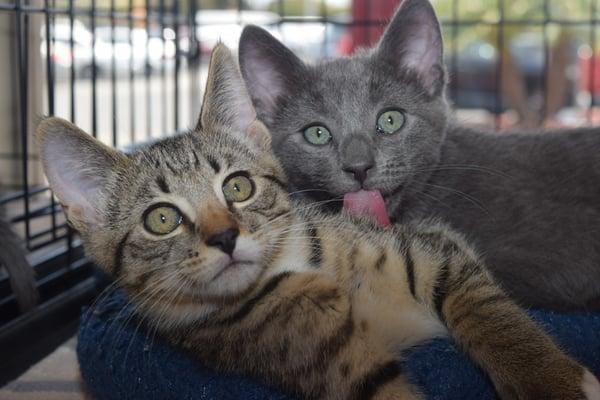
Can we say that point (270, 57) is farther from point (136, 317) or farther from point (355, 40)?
point (355, 40)

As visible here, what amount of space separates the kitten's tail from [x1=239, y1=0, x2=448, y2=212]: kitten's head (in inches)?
29.3

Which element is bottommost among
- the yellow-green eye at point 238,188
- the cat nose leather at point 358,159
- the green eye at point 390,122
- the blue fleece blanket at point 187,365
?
the blue fleece blanket at point 187,365

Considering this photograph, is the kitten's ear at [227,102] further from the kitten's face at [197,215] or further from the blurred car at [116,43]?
the blurred car at [116,43]

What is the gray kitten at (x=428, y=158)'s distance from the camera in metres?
1.83

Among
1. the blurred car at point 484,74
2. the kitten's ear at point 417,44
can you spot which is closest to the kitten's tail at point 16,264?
the kitten's ear at point 417,44

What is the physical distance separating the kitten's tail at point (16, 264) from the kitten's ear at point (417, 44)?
1113 mm

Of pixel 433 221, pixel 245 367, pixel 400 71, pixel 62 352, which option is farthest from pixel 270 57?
→ pixel 62 352

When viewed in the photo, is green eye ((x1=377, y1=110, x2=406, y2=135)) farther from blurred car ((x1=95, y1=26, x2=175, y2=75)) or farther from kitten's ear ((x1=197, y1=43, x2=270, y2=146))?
blurred car ((x1=95, y1=26, x2=175, y2=75))

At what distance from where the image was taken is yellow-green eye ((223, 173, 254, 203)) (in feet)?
4.94

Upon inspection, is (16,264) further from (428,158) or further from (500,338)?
(500,338)

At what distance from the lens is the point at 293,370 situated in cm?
141

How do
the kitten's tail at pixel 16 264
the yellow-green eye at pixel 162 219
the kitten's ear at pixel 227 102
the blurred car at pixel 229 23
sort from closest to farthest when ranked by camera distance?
the yellow-green eye at pixel 162 219 → the kitten's ear at pixel 227 102 → the kitten's tail at pixel 16 264 → the blurred car at pixel 229 23

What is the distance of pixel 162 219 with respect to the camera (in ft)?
4.78

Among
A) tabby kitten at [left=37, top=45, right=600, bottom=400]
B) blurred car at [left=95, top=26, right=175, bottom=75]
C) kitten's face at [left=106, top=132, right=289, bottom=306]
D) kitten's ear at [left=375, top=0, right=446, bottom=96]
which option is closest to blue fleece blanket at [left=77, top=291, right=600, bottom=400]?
tabby kitten at [left=37, top=45, right=600, bottom=400]
